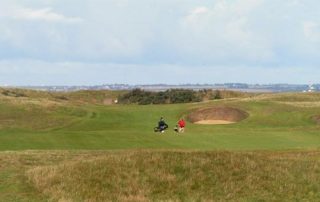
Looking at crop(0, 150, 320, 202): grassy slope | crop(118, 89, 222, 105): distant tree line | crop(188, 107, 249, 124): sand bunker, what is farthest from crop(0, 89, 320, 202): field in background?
crop(118, 89, 222, 105): distant tree line

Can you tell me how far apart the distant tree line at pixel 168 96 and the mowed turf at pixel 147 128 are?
99.5ft

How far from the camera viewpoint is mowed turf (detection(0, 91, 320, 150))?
37.0m

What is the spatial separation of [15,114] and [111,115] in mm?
11635

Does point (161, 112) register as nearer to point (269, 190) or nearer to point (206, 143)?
point (206, 143)

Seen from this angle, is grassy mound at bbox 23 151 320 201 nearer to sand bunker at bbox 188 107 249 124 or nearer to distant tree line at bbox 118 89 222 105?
sand bunker at bbox 188 107 249 124

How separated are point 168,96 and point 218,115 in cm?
4902

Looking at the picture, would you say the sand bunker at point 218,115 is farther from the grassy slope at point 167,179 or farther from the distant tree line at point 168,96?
the distant tree line at point 168,96

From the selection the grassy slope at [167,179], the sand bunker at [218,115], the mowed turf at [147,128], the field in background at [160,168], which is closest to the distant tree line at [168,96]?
the mowed turf at [147,128]

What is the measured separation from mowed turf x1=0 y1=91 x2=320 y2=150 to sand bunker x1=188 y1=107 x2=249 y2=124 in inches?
48.6

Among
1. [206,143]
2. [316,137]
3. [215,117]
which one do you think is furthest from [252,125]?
[206,143]

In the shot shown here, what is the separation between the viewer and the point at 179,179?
72.6 ft

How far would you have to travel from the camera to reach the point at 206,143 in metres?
37.9

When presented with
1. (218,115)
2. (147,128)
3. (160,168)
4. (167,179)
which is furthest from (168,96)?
(167,179)

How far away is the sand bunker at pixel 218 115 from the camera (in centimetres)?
6325
